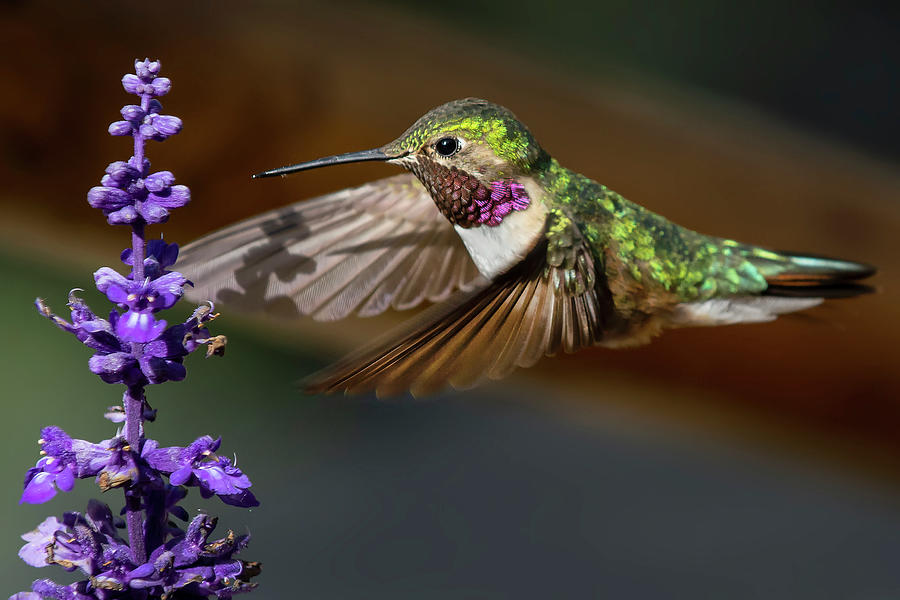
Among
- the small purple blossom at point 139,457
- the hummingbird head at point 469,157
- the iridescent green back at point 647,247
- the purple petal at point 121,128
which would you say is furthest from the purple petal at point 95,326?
the iridescent green back at point 647,247

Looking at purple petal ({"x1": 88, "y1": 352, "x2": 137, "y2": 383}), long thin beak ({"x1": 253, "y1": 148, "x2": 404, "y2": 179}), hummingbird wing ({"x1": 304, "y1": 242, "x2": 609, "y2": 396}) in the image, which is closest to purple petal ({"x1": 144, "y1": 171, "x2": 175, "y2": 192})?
purple petal ({"x1": 88, "y1": 352, "x2": 137, "y2": 383})

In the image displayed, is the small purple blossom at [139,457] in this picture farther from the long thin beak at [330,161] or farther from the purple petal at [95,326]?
the long thin beak at [330,161]

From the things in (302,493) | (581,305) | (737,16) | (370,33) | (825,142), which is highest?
(737,16)

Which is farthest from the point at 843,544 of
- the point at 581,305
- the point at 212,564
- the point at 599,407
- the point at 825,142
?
the point at 212,564

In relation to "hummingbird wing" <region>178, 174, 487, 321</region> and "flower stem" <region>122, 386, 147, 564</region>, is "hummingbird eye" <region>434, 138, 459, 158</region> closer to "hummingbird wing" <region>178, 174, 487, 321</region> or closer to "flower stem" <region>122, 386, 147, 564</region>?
"hummingbird wing" <region>178, 174, 487, 321</region>

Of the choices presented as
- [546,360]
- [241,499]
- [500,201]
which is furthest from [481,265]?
[546,360]

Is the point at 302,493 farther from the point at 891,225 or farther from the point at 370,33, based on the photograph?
the point at 891,225
